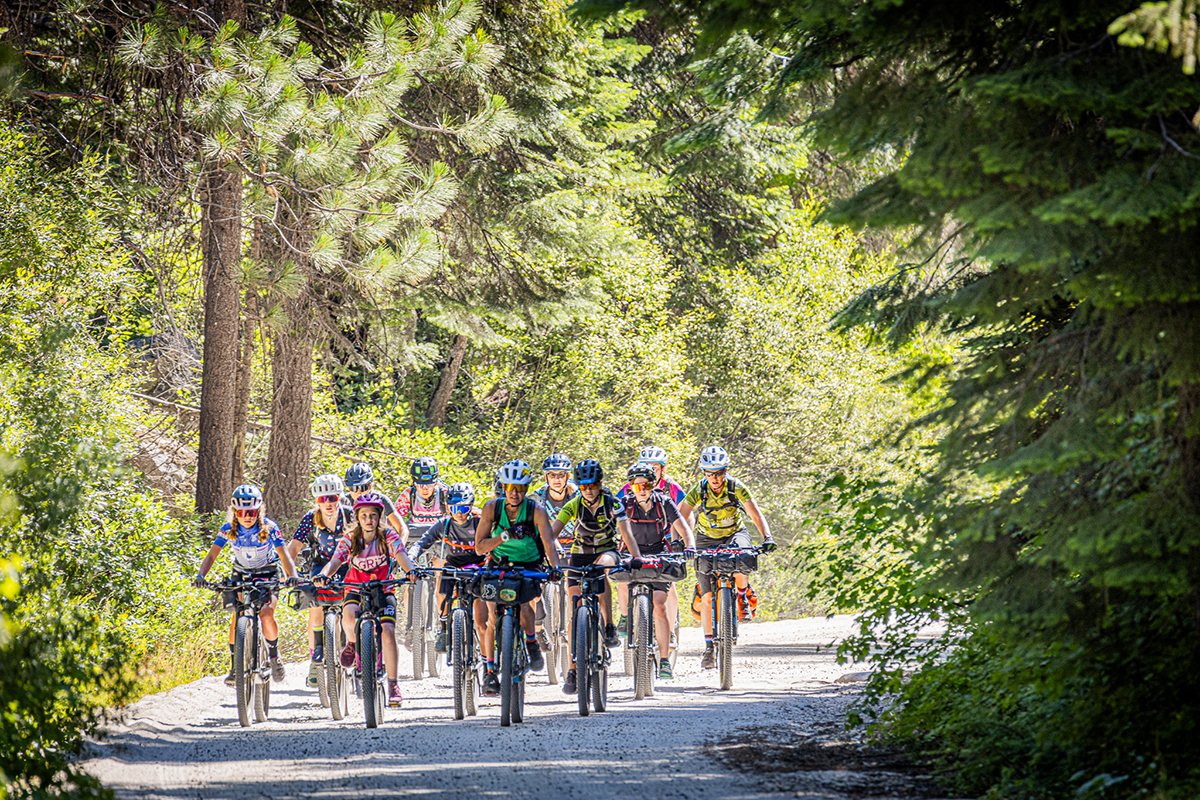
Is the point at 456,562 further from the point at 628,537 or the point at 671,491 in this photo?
the point at 671,491

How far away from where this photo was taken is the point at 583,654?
31.6ft

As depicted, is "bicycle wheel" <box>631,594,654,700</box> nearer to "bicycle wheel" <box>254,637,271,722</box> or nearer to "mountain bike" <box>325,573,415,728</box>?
"mountain bike" <box>325,573,415,728</box>

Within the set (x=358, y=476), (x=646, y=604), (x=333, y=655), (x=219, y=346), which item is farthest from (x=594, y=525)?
(x=219, y=346)

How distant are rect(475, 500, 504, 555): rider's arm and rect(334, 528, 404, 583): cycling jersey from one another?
86cm

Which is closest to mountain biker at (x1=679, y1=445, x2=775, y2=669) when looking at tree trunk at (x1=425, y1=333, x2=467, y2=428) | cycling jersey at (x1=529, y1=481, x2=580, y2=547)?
cycling jersey at (x1=529, y1=481, x2=580, y2=547)

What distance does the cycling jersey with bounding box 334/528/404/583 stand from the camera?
976cm

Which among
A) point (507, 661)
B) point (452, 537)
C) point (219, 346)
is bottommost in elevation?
point (507, 661)

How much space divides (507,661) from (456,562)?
1568 mm

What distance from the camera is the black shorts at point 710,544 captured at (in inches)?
459

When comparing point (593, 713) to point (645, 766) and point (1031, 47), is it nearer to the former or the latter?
point (645, 766)

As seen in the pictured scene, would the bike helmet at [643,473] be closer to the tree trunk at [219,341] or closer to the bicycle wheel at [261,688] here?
the bicycle wheel at [261,688]

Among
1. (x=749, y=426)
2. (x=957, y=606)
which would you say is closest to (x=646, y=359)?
(x=749, y=426)

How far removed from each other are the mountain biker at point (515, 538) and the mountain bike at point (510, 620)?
13 cm

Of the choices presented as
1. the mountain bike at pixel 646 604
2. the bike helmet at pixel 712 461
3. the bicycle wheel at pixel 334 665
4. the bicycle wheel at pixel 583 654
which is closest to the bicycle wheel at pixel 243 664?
the bicycle wheel at pixel 334 665
